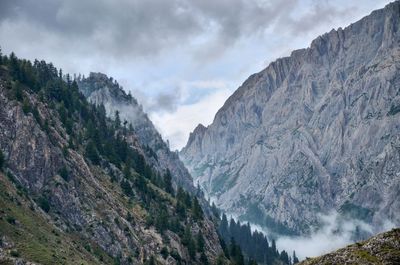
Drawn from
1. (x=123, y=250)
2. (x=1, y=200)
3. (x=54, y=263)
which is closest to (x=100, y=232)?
(x=123, y=250)

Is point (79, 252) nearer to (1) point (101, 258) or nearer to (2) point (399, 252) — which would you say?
(1) point (101, 258)

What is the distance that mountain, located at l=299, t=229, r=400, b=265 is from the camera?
233 feet

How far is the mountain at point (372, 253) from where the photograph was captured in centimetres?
7088

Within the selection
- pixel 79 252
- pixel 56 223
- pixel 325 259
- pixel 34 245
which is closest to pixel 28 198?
pixel 56 223

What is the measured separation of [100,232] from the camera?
7751 inches

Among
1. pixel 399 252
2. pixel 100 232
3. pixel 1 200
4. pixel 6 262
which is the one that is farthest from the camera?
pixel 100 232

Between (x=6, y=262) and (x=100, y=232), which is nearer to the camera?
(x=6, y=262)

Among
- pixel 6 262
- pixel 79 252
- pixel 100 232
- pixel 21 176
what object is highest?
pixel 21 176

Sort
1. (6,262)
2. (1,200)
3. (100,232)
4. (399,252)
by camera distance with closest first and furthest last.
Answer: (399,252), (6,262), (1,200), (100,232)

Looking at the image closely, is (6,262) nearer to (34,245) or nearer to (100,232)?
(34,245)

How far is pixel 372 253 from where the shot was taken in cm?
7262

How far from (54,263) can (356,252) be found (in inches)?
3510

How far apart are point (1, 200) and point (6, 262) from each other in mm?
33665

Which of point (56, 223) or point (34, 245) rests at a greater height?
point (56, 223)
